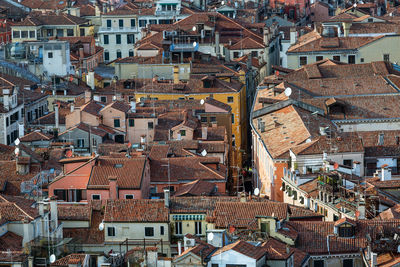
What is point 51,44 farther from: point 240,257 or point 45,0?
point 240,257

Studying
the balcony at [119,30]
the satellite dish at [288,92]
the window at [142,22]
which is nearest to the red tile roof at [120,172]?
the satellite dish at [288,92]

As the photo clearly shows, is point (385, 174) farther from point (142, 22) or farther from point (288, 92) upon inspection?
point (142, 22)

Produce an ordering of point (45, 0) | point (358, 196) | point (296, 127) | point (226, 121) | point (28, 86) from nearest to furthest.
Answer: point (358, 196) < point (296, 127) < point (226, 121) < point (28, 86) < point (45, 0)

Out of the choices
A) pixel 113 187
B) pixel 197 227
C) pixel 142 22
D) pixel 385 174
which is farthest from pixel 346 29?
pixel 197 227

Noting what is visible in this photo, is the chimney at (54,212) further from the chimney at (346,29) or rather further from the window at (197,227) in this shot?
the chimney at (346,29)

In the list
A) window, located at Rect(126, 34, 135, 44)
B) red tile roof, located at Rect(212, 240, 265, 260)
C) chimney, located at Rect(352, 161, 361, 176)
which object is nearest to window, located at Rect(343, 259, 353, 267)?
red tile roof, located at Rect(212, 240, 265, 260)

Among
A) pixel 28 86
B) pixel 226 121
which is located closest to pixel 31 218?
pixel 226 121
